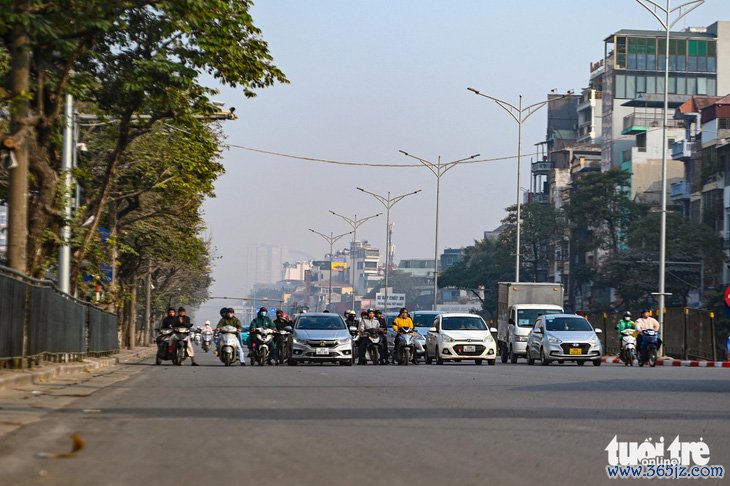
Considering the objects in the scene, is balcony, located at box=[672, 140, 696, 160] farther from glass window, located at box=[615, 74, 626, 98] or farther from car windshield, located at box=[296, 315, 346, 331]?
car windshield, located at box=[296, 315, 346, 331]

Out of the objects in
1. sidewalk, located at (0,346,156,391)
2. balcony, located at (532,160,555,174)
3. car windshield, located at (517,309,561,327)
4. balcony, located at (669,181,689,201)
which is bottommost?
sidewalk, located at (0,346,156,391)

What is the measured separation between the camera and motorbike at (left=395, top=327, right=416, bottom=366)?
37.2 metres

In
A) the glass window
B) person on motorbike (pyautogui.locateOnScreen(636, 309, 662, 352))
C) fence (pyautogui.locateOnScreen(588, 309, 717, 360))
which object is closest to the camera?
person on motorbike (pyautogui.locateOnScreen(636, 309, 662, 352))

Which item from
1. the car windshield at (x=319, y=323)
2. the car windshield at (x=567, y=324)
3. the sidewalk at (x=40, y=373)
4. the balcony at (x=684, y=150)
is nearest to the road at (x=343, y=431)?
the sidewalk at (x=40, y=373)

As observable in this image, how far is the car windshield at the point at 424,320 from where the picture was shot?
42969mm

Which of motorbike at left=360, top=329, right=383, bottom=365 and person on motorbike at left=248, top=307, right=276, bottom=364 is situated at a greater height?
person on motorbike at left=248, top=307, right=276, bottom=364

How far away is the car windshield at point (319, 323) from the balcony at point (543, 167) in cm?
9808

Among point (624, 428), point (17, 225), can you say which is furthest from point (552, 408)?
point (17, 225)

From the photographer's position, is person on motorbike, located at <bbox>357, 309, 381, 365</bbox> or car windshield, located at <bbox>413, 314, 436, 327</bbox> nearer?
person on motorbike, located at <bbox>357, 309, 381, 365</bbox>

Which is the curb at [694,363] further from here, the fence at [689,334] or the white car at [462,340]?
the white car at [462,340]

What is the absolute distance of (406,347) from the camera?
3728 cm

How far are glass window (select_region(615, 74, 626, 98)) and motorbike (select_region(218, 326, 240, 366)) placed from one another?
310 ft

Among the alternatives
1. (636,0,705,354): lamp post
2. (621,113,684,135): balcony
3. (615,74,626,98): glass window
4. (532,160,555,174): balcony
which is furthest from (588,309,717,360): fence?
(532,160,555,174): balcony

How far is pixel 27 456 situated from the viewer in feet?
29.5
